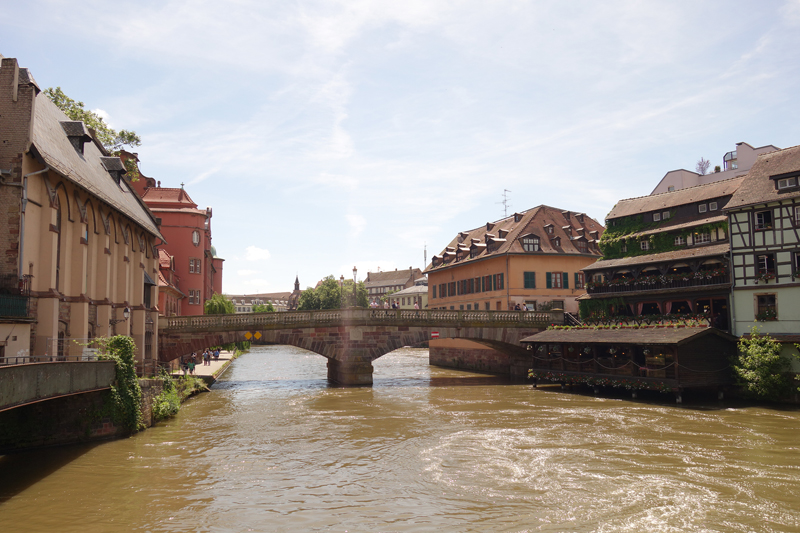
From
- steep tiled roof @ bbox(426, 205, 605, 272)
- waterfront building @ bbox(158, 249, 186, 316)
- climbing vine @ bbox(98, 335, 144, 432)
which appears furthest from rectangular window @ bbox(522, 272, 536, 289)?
climbing vine @ bbox(98, 335, 144, 432)

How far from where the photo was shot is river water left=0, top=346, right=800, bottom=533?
45.9 feet

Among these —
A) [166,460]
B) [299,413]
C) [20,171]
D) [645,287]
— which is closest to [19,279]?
[20,171]

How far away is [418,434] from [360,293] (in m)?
101

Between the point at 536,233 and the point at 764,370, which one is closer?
the point at 764,370

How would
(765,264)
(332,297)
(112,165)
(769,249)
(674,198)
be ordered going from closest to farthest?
(769,249) → (765,264) → (112,165) → (674,198) → (332,297)

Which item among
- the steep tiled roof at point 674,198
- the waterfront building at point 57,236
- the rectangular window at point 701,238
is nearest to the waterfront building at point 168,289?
the waterfront building at point 57,236

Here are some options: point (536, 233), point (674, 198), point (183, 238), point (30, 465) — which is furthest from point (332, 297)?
point (30, 465)

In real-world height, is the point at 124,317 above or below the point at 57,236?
below

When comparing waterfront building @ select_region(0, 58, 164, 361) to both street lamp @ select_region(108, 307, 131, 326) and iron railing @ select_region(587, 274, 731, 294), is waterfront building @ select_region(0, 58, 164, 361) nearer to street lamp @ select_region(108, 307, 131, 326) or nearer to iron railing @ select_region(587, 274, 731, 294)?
street lamp @ select_region(108, 307, 131, 326)

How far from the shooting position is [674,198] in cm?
4003

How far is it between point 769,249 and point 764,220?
1560mm

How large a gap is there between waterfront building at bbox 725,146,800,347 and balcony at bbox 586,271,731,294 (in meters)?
1.18

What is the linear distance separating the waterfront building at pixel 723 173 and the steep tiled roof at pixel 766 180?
46.3 feet

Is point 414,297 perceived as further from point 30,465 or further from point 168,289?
point 30,465
